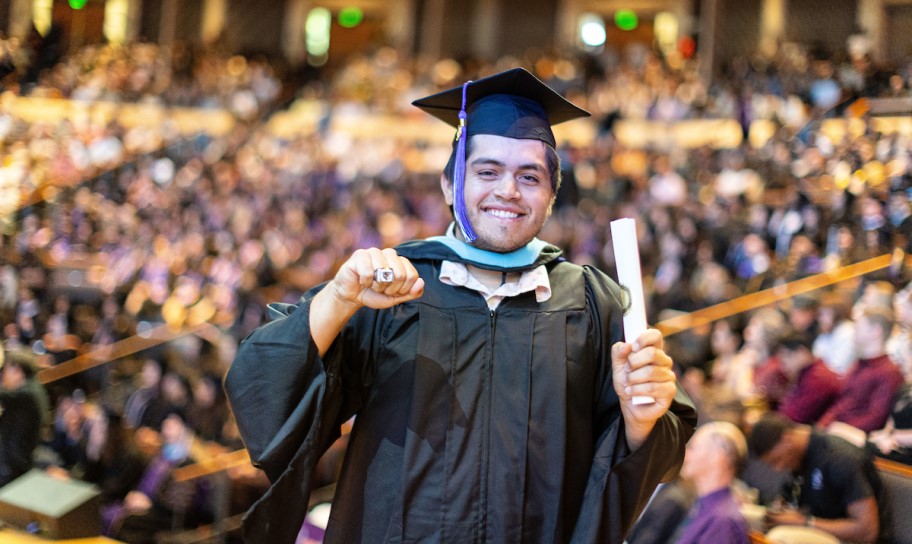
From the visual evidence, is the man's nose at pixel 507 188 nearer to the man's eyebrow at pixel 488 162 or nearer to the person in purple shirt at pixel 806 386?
the man's eyebrow at pixel 488 162

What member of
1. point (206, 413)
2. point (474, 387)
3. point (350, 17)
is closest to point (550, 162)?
point (474, 387)

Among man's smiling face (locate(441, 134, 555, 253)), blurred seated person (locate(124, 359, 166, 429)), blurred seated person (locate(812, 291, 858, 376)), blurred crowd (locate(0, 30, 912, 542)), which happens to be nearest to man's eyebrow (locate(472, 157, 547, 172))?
man's smiling face (locate(441, 134, 555, 253))

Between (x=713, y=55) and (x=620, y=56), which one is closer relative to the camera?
(x=713, y=55)

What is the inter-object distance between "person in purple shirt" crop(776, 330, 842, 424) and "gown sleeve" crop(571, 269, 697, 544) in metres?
3.38

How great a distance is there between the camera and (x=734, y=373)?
21.4 ft

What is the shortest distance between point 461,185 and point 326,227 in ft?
37.1

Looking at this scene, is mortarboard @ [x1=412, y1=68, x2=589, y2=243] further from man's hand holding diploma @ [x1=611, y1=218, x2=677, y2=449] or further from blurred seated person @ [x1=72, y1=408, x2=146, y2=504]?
blurred seated person @ [x1=72, y1=408, x2=146, y2=504]

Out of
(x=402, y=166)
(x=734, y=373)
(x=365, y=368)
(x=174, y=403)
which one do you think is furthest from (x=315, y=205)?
(x=365, y=368)

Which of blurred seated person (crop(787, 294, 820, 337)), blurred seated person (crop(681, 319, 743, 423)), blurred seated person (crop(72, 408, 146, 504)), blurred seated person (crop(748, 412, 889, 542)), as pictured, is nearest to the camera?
blurred seated person (crop(748, 412, 889, 542))

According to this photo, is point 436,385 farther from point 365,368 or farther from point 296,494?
point 296,494

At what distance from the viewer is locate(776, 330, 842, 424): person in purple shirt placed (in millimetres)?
4820

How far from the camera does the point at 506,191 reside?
1.79 meters

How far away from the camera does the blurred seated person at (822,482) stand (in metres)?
3.42

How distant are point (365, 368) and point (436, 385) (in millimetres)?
168
